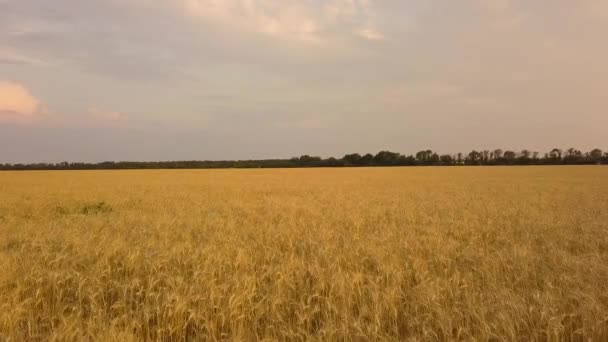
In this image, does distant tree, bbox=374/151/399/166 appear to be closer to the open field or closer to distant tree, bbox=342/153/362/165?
distant tree, bbox=342/153/362/165

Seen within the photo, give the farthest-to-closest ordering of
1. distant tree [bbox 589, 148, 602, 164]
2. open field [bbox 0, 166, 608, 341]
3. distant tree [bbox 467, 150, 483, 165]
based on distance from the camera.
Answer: distant tree [bbox 467, 150, 483, 165] → distant tree [bbox 589, 148, 602, 164] → open field [bbox 0, 166, 608, 341]

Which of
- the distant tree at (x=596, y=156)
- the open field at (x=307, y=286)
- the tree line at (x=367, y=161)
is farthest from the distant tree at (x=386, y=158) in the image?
the open field at (x=307, y=286)

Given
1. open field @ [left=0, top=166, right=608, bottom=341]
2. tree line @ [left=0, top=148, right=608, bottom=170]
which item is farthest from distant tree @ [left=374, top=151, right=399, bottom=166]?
open field @ [left=0, top=166, right=608, bottom=341]

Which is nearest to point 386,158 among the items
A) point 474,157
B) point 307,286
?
point 474,157

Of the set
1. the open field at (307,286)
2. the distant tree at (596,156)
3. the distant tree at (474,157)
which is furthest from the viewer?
the distant tree at (474,157)

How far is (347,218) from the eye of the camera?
1034 centimetres

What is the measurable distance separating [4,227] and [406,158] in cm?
10310

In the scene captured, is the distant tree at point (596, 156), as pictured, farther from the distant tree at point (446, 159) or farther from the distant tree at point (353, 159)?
the distant tree at point (353, 159)

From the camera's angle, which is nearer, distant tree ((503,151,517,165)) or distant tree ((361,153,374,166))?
distant tree ((503,151,517,165))

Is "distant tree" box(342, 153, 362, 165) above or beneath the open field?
above

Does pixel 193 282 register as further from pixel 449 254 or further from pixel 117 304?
pixel 449 254

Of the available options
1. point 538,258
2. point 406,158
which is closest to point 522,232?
point 538,258

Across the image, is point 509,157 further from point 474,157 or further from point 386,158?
point 386,158

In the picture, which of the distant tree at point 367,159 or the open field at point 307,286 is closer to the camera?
the open field at point 307,286
